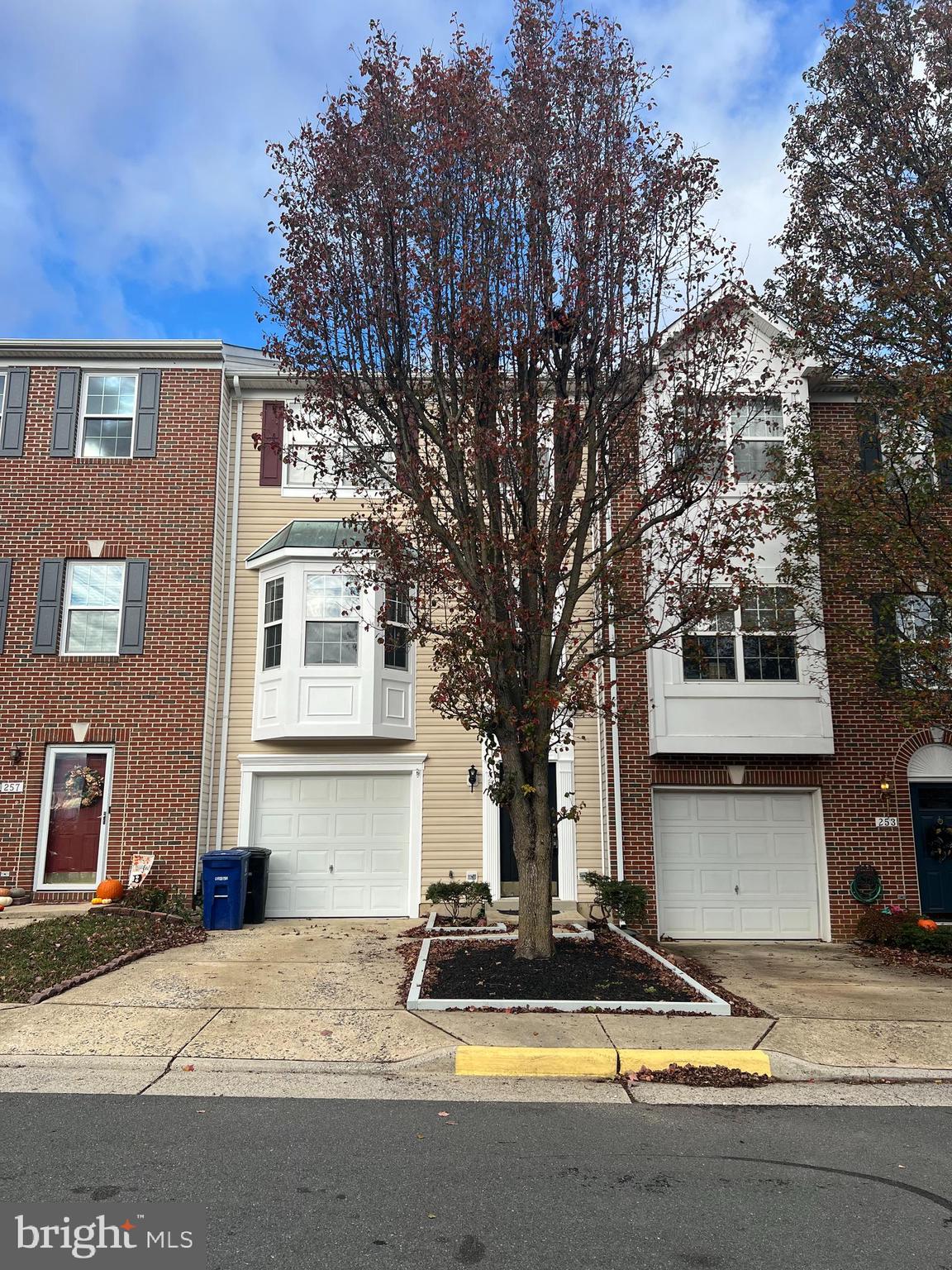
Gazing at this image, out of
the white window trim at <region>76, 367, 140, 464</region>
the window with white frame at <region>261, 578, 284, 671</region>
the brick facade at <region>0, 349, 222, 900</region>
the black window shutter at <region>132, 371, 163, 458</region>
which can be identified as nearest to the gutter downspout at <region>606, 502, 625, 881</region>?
the window with white frame at <region>261, 578, 284, 671</region>

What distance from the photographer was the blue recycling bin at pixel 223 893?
38.4 ft

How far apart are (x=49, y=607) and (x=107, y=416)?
3.13 meters

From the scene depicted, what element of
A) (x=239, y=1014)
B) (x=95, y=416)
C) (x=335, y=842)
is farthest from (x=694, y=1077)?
(x=95, y=416)

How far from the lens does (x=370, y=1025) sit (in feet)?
23.2

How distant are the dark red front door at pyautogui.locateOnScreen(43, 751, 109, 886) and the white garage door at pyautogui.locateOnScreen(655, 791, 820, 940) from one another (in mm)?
8065

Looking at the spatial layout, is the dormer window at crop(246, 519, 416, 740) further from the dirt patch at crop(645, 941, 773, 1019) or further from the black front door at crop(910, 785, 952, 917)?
the black front door at crop(910, 785, 952, 917)

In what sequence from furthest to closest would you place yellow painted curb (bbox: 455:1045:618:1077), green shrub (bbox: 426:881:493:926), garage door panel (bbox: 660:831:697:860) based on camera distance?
garage door panel (bbox: 660:831:697:860) → green shrub (bbox: 426:881:493:926) → yellow painted curb (bbox: 455:1045:618:1077)

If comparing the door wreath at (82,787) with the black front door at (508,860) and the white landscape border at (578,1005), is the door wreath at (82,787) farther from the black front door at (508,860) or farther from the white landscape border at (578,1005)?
the white landscape border at (578,1005)

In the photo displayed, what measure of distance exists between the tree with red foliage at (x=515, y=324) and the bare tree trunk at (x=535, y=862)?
0.06 feet

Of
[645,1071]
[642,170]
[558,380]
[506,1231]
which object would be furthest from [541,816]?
[642,170]

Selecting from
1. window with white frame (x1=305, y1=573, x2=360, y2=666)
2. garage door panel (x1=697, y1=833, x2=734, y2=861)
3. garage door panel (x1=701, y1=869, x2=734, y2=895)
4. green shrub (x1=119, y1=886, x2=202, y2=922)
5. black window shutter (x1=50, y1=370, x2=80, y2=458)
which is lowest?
green shrub (x1=119, y1=886, x2=202, y2=922)

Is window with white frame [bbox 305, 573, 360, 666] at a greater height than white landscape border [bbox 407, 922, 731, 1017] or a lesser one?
greater

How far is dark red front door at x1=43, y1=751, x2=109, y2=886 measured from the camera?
12.6 metres

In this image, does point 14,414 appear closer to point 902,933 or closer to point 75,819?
point 75,819
